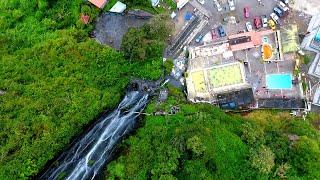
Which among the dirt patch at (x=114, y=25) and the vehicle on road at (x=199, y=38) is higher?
the dirt patch at (x=114, y=25)

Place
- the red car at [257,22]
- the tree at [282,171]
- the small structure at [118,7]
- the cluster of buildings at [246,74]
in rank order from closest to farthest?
the tree at [282,171]
the cluster of buildings at [246,74]
the small structure at [118,7]
the red car at [257,22]

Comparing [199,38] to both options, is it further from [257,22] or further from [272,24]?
[272,24]

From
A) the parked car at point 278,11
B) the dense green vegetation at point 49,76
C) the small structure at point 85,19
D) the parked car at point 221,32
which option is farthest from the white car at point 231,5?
the small structure at point 85,19

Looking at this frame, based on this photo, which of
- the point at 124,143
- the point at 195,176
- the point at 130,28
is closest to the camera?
the point at 195,176

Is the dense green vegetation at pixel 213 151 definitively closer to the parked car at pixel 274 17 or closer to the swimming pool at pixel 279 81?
the swimming pool at pixel 279 81

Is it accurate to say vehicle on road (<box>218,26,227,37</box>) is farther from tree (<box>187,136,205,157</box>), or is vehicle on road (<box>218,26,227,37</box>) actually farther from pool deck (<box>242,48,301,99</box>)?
tree (<box>187,136,205,157</box>)

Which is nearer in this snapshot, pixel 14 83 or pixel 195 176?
pixel 195 176

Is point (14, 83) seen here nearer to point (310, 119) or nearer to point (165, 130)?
point (165, 130)

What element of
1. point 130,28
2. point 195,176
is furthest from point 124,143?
point 130,28
